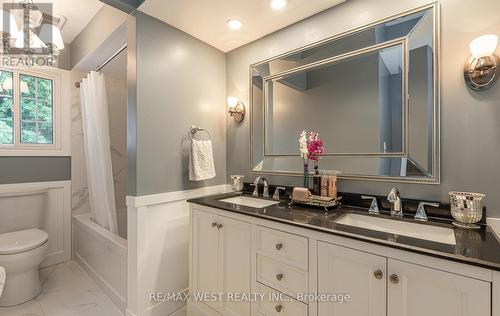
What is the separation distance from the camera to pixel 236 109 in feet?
6.86

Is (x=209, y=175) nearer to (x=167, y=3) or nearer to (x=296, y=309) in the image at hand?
(x=296, y=309)

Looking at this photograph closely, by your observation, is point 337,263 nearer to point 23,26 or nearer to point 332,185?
point 332,185

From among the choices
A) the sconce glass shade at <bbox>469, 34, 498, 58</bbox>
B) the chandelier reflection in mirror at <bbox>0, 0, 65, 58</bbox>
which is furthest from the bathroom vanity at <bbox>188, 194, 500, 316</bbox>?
the chandelier reflection in mirror at <bbox>0, 0, 65, 58</bbox>

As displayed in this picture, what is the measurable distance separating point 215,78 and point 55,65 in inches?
74.7

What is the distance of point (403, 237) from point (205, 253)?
116 cm

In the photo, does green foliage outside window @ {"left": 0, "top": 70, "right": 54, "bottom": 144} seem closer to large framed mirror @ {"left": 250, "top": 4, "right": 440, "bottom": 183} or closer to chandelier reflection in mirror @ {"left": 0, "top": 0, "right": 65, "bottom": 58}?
chandelier reflection in mirror @ {"left": 0, "top": 0, "right": 65, "bottom": 58}

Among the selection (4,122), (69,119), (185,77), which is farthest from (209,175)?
(4,122)

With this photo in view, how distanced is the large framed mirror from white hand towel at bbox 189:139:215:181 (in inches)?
15.9

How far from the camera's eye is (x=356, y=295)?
0.96 metres

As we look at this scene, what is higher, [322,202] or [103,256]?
[322,202]

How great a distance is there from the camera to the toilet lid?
179 cm

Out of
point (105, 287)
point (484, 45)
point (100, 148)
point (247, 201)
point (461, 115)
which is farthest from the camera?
point (100, 148)

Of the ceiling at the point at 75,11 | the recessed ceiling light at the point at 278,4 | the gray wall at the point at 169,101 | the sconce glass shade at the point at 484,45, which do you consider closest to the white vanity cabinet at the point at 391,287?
the sconce glass shade at the point at 484,45

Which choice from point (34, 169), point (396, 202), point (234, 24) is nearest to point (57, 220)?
point (34, 169)
